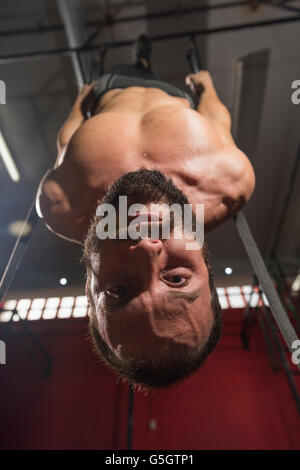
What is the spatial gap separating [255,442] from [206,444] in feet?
1.29

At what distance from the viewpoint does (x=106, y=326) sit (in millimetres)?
780

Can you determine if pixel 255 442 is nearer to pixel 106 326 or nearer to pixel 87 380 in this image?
pixel 87 380

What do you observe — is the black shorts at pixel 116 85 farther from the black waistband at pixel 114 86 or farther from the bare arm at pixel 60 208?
the bare arm at pixel 60 208

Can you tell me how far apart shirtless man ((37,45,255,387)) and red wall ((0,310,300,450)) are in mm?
1556

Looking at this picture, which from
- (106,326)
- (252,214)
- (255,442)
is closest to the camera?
(106,326)

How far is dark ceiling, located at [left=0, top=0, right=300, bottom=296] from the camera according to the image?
2219 mm

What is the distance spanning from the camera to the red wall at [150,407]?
88.8 inches

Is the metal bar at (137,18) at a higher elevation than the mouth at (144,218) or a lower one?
higher

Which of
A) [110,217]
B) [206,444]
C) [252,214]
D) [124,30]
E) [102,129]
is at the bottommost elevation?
[206,444]

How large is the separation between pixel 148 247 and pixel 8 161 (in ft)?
8.55

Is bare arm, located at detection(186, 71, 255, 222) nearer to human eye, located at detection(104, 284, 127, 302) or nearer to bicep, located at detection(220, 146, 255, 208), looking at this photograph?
bicep, located at detection(220, 146, 255, 208)

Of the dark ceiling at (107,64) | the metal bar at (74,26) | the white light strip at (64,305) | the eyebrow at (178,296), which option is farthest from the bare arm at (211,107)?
the white light strip at (64,305)

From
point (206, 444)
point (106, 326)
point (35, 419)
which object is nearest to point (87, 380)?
point (35, 419)

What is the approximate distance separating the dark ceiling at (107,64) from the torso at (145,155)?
37.9 inches
